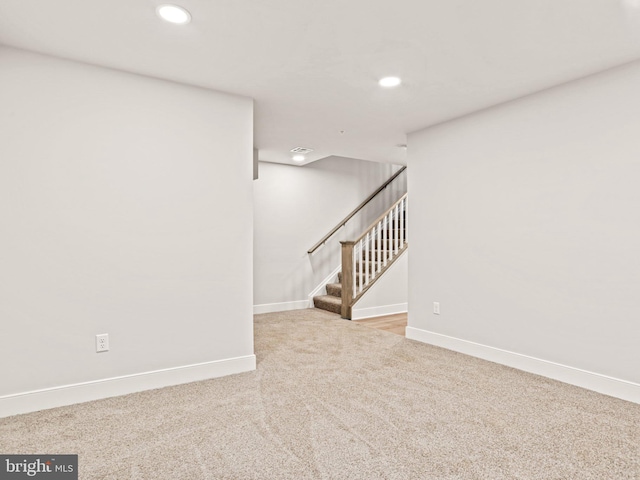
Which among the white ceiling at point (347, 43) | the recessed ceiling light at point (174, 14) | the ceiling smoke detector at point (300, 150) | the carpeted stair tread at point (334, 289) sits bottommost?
the carpeted stair tread at point (334, 289)

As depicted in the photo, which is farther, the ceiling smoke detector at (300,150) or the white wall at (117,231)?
the ceiling smoke detector at (300,150)

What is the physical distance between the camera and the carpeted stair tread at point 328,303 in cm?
535

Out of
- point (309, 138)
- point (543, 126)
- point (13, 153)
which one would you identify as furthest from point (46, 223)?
point (543, 126)

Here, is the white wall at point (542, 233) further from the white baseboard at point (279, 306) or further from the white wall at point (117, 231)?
the white baseboard at point (279, 306)

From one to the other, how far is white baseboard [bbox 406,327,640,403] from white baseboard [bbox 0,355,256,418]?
1.89 m

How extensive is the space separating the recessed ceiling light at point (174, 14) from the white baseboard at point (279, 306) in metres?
4.08

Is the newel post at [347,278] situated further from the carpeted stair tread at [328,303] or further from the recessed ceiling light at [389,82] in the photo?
the recessed ceiling light at [389,82]

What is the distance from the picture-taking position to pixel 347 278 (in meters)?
5.03

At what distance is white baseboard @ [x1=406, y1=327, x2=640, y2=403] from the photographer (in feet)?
8.11

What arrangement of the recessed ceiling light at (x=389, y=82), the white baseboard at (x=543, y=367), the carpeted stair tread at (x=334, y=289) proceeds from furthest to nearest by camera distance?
the carpeted stair tread at (x=334, y=289)
the recessed ceiling light at (x=389, y=82)
the white baseboard at (x=543, y=367)
